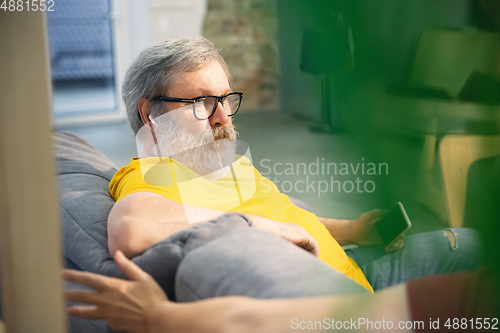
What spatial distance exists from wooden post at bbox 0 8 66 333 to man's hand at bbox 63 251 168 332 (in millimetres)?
123

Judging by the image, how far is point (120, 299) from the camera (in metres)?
0.50

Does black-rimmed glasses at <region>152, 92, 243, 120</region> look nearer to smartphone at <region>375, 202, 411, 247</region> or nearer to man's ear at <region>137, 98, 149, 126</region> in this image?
man's ear at <region>137, 98, 149, 126</region>

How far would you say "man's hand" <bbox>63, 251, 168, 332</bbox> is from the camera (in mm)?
499

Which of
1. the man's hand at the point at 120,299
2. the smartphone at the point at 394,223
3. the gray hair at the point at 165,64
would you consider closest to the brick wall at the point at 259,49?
the smartphone at the point at 394,223

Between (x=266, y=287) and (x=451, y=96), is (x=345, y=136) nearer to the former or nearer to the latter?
(x=451, y=96)

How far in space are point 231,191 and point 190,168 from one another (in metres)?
0.10

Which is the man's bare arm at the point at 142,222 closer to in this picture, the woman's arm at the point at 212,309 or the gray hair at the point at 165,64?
the woman's arm at the point at 212,309

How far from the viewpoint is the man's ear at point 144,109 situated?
941 millimetres

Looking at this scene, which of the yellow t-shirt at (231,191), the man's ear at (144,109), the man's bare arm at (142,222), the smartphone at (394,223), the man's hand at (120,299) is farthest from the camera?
the man's ear at (144,109)

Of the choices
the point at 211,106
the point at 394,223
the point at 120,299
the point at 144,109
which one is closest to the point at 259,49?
the point at 394,223

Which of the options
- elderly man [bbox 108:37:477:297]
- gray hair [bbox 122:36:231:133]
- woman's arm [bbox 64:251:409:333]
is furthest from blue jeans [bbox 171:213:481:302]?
gray hair [bbox 122:36:231:133]

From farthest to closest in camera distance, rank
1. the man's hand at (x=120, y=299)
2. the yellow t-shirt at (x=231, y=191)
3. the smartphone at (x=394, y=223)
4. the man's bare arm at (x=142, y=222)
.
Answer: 1. the yellow t-shirt at (x=231, y=191)
2. the man's bare arm at (x=142, y=222)
3. the man's hand at (x=120, y=299)
4. the smartphone at (x=394, y=223)

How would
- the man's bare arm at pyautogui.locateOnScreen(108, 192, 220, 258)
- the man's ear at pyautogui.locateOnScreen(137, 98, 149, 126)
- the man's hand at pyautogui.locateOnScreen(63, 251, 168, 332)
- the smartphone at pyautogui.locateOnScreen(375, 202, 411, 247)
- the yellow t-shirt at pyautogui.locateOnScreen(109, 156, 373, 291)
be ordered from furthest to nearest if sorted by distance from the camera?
1. the man's ear at pyautogui.locateOnScreen(137, 98, 149, 126)
2. the yellow t-shirt at pyautogui.locateOnScreen(109, 156, 373, 291)
3. the man's bare arm at pyautogui.locateOnScreen(108, 192, 220, 258)
4. the man's hand at pyautogui.locateOnScreen(63, 251, 168, 332)
5. the smartphone at pyautogui.locateOnScreen(375, 202, 411, 247)

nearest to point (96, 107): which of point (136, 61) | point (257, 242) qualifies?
point (136, 61)
